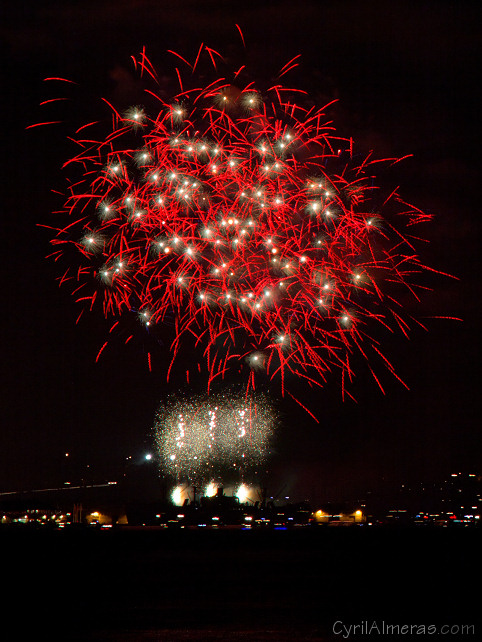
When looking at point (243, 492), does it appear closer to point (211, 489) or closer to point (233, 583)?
point (211, 489)

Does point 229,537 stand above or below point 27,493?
below

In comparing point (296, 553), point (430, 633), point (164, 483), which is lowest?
point (430, 633)

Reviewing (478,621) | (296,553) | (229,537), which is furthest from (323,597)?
(229,537)

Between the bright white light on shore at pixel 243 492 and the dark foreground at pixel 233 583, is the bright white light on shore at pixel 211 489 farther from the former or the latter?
the dark foreground at pixel 233 583

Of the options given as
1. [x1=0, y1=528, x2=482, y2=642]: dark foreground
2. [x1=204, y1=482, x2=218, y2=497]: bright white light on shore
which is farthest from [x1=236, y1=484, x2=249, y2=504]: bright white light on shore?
[x1=0, y1=528, x2=482, y2=642]: dark foreground

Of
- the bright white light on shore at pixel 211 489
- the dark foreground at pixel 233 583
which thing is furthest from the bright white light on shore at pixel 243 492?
the dark foreground at pixel 233 583

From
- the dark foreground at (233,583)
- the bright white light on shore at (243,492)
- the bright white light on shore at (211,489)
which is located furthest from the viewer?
the bright white light on shore at (243,492)

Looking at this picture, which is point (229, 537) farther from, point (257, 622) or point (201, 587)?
point (257, 622)

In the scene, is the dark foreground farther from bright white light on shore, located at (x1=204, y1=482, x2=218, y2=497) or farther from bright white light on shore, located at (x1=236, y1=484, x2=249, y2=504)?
bright white light on shore, located at (x1=236, y1=484, x2=249, y2=504)

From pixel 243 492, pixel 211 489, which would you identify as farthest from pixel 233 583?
pixel 243 492
